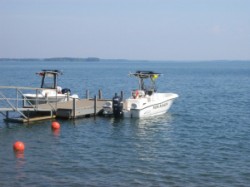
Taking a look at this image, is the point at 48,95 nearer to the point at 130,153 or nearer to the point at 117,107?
the point at 117,107

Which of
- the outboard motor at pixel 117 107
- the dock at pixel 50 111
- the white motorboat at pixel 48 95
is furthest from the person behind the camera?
the white motorboat at pixel 48 95

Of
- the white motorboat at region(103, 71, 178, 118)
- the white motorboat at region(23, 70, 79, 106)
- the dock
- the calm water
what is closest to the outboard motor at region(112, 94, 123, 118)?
the white motorboat at region(103, 71, 178, 118)

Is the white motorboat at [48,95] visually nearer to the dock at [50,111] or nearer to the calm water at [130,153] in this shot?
the dock at [50,111]

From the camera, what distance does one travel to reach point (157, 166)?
1958 cm

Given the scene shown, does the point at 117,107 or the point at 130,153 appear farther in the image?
the point at 117,107

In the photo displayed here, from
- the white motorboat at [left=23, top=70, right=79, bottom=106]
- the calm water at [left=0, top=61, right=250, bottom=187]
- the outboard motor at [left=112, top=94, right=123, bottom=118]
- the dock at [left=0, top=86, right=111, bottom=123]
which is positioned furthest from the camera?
the white motorboat at [left=23, top=70, right=79, bottom=106]

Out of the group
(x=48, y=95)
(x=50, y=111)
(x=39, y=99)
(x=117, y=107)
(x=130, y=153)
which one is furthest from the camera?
(x=48, y=95)

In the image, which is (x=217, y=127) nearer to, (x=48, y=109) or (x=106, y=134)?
(x=106, y=134)

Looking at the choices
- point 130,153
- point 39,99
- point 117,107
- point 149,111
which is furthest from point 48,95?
point 130,153

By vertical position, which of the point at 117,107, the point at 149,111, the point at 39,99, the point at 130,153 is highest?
the point at 39,99

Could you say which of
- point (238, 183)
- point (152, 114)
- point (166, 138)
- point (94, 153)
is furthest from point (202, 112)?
point (238, 183)

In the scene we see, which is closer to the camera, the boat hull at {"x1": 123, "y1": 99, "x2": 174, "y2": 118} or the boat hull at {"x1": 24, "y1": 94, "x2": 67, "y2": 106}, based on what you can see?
the boat hull at {"x1": 123, "y1": 99, "x2": 174, "y2": 118}

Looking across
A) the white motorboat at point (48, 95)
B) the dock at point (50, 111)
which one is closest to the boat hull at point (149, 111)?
the dock at point (50, 111)

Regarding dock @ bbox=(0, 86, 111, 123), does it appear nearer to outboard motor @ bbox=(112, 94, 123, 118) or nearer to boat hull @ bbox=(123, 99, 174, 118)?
outboard motor @ bbox=(112, 94, 123, 118)
